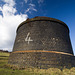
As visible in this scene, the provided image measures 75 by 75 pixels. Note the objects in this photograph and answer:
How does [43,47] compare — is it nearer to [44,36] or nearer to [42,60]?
[44,36]

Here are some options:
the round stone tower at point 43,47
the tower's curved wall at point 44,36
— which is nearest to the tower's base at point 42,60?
the round stone tower at point 43,47

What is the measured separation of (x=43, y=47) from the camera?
793 centimetres

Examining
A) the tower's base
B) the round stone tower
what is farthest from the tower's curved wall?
the tower's base

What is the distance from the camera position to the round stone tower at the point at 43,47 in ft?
22.8

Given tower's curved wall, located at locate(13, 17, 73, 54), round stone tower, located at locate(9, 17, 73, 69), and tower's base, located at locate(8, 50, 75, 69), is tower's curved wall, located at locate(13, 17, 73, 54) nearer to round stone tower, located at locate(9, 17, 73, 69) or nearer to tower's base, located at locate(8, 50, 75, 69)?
round stone tower, located at locate(9, 17, 73, 69)

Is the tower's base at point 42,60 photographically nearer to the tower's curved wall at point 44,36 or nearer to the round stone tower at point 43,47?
the round stone tower at point 43,47

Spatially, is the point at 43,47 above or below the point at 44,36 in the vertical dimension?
below

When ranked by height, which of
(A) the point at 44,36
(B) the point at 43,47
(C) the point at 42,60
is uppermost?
(A) the point at 44,36

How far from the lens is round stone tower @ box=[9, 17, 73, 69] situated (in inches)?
274

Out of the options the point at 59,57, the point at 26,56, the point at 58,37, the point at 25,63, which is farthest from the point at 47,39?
the point at 25,63

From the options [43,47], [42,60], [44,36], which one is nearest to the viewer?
[42,60]

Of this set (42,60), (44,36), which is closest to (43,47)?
(44,36)

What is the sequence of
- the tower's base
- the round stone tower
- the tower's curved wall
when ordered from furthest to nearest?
the tower's curved wall → the round stone tower → the tower's base

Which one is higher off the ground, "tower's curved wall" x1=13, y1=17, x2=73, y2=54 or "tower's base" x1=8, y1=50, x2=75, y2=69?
"tower's curved wall" x1=13, y1=17, x2=73, y2=54
